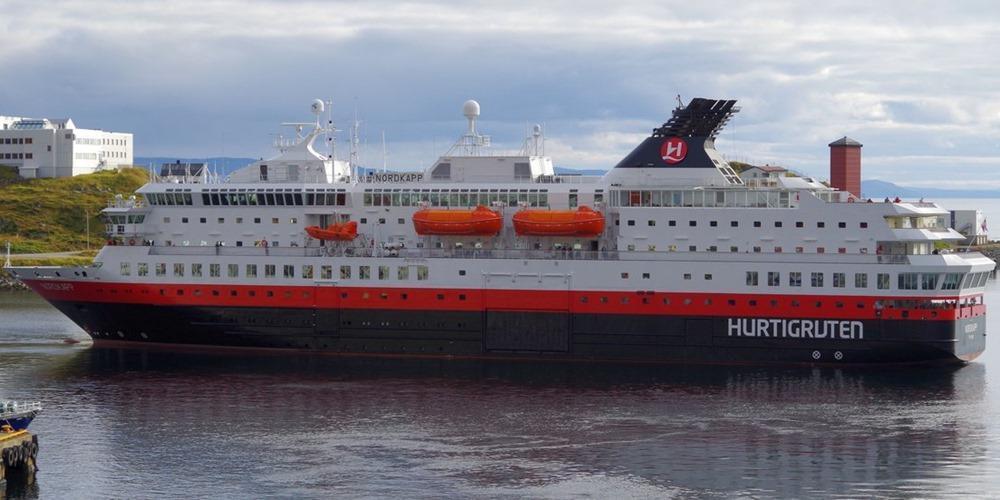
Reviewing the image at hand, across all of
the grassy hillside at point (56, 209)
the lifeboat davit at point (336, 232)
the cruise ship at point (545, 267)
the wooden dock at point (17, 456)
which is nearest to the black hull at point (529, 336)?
the cruise ship at point (545, 267)

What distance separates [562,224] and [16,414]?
21.1 metres

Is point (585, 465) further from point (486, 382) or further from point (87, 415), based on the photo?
point (87, 415)

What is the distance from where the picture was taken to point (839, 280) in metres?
45.2

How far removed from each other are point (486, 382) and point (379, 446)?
9.29m

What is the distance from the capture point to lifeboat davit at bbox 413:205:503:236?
4772cm

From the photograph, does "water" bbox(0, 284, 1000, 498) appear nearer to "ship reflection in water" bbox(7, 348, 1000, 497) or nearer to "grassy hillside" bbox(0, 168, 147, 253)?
"ship reflection in water" bbox(7, 348, 1000, 497)

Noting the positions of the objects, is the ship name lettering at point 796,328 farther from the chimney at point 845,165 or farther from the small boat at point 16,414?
the small boat at point 16,414

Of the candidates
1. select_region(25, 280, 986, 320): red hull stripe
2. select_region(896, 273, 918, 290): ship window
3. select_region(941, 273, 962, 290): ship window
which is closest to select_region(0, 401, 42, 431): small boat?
select_region(25, 280, 986, 320): red hull stripe

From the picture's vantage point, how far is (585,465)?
107ft

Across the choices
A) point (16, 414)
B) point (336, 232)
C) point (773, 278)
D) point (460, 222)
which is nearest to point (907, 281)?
point (773, 278)

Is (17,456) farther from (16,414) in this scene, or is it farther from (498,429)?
(498,429)

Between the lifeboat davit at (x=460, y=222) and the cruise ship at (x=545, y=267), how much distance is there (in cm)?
8

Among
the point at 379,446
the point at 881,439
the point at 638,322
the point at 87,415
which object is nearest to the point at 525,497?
the point at 379,446

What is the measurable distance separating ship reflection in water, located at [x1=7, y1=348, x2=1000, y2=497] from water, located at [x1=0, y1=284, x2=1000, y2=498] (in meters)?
0.09
